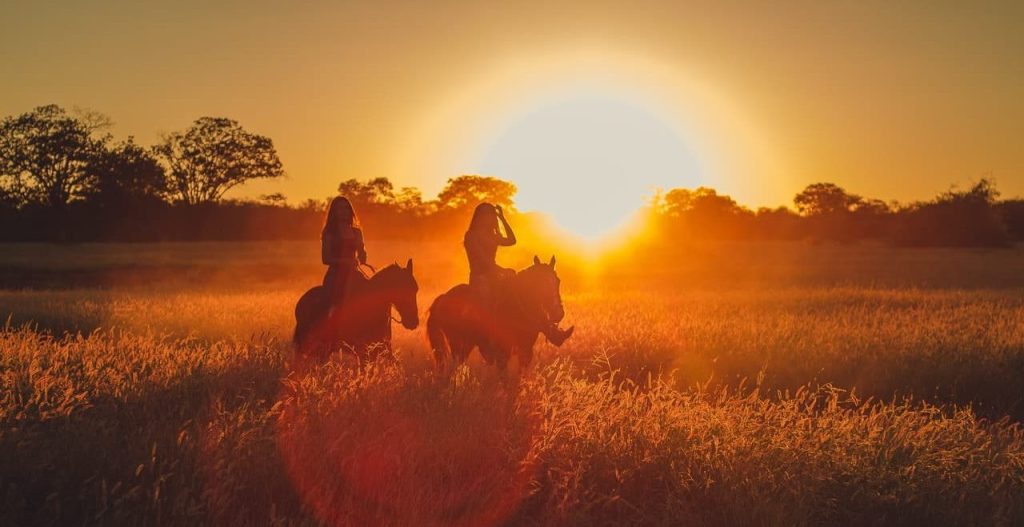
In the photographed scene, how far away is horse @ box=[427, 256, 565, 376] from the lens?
7.90 m

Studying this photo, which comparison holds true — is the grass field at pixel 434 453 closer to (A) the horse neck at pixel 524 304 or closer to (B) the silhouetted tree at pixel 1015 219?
(A) the horse neck at pixel 524 304

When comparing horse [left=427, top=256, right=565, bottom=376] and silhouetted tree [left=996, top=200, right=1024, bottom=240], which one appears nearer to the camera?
horse [left=427, top=256, right=565, bottom=376]

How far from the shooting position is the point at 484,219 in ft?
27.8

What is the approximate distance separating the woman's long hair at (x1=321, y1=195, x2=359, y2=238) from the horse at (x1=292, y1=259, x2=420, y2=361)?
2.00ft

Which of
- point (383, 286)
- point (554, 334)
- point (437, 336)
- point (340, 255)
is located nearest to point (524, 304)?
point (554, 334)

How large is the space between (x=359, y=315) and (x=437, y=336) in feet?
3.44

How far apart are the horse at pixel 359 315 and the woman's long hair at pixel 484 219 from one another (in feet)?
2.93

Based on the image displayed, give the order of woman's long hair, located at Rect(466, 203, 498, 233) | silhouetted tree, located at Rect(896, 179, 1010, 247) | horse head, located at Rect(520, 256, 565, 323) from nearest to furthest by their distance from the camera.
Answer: horse head, located at Rect(520, 256, 565, 323) < woman's long hair, located at Rect(466, 203, 498, 233) < silhouetted tree, located at Rect(896, 179, 1010, 247)

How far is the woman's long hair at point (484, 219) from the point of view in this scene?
27.7ft

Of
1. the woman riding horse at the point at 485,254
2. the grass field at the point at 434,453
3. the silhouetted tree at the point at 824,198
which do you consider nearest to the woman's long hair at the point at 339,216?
the woman riding horse at the point at 485,254

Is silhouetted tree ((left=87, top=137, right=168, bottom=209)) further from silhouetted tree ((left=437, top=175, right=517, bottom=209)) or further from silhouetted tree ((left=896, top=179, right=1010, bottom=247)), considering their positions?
silhouetted tree ((left=896, top=179, right=1010, bottom=247))

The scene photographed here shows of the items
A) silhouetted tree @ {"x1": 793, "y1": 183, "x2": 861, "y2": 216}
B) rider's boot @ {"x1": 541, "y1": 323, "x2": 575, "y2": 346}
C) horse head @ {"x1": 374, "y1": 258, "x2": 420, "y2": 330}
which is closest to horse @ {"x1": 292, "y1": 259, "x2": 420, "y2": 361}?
horse head @ {"x1": 374, "y1": 258, "x2": 420, "y2": 330}

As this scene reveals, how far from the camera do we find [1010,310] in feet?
56.7

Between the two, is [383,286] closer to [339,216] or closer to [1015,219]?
[339,216]
